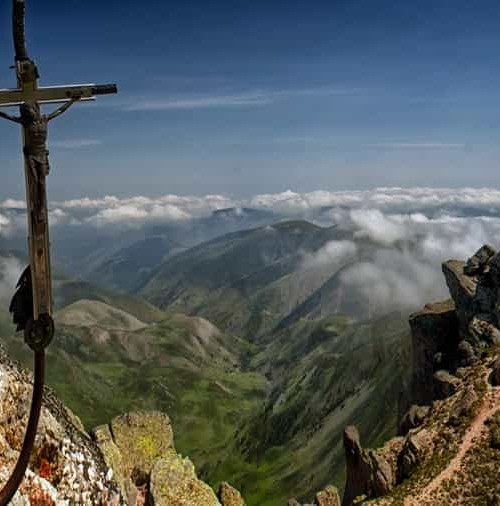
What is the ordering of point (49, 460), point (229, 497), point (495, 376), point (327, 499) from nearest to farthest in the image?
point (49, 460) < point (229, 497) < point (495, 376) < point (327, 499)

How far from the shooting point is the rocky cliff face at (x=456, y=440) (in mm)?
55906

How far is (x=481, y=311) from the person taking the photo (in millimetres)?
105250

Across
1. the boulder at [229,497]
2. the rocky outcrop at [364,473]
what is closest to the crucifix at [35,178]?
the boulder at [229,497]

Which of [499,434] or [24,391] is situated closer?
[24,391]

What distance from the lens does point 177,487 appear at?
73.6 feet

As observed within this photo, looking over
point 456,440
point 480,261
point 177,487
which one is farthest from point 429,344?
point 177,487

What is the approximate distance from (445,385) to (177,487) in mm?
75145

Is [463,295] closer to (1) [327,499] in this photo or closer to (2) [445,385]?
(2) [445,385]

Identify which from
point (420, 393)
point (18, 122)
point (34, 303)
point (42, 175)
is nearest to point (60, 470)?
point (34, 303)

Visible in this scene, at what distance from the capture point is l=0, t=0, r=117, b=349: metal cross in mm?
7957

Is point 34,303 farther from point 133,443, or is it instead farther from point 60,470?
point 133,443

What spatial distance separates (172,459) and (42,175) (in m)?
19.4

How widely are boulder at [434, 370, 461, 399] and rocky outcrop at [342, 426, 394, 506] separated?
672 inches

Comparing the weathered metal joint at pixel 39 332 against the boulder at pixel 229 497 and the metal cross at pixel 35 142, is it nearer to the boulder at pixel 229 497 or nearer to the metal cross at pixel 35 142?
the metal cross at pixel 35 142
